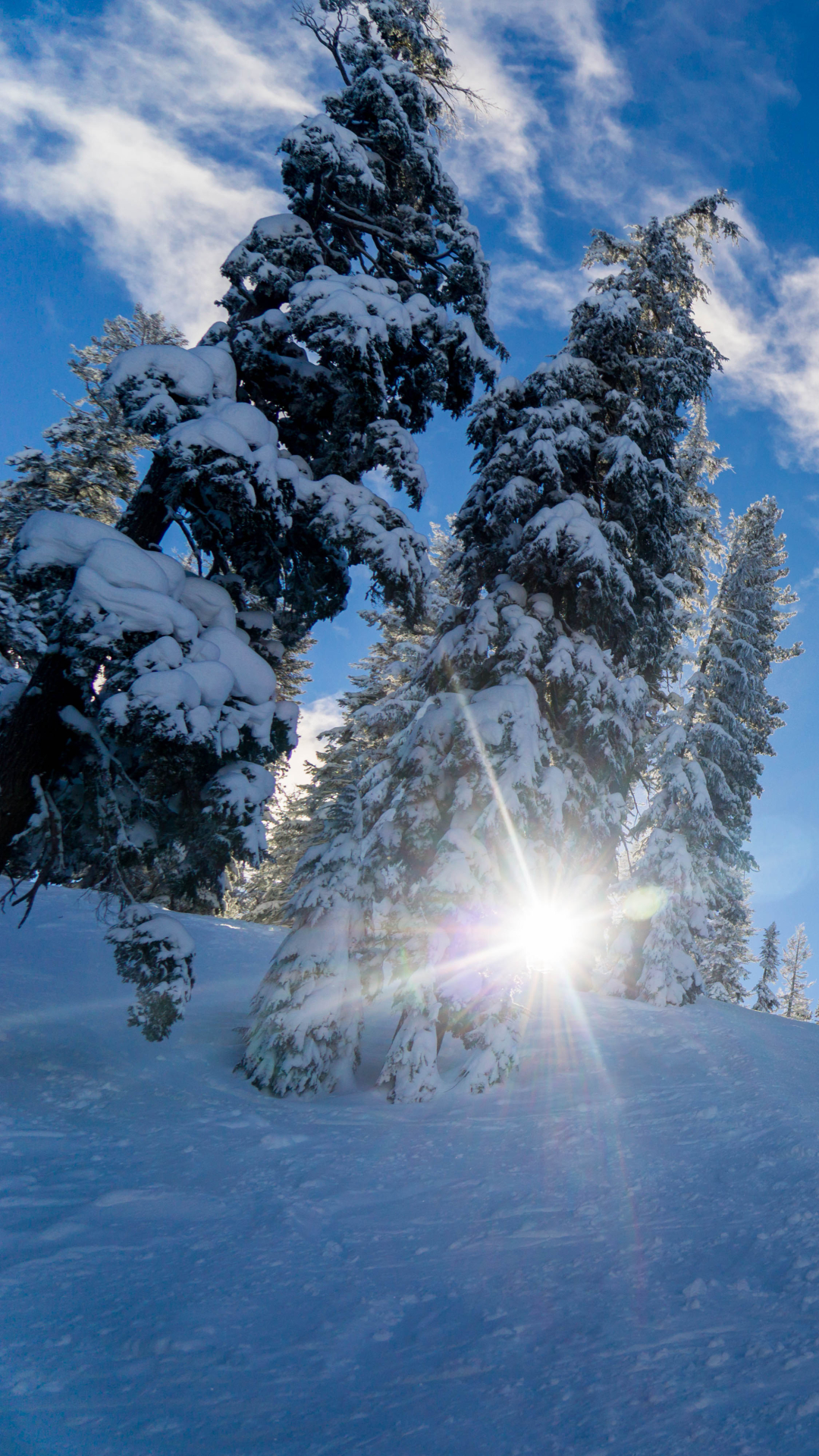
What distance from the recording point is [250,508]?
24.0 feet

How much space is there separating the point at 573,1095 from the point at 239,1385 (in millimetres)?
5416

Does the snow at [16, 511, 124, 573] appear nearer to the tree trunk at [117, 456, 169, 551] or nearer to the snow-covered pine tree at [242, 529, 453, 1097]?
the tree trunk at [117, 456, 169, 551]

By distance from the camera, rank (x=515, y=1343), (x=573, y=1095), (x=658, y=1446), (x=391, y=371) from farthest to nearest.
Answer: (x=391, y=371)
(x=573, y=1095)
(x=515, y=1343)
(x=658, y=1446)

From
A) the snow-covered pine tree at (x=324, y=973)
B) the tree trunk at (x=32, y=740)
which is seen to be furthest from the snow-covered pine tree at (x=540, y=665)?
the tree trunk at (x=32, y=740)

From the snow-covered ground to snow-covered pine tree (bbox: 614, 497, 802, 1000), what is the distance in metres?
9.23

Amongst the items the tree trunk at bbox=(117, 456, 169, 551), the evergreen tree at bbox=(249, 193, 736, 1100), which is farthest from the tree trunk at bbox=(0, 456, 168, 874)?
the evergreen tree at bbox=(249, 193, 736, 1100)

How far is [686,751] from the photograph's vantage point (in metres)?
19.4

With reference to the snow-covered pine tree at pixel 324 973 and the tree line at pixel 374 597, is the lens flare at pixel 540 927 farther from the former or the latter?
the snow-covered pine tree at pixel 324 973

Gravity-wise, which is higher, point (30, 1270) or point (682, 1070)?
point (682, 1070)

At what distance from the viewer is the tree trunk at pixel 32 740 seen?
22.0 ft

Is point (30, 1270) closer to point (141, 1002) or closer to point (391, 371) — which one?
point (141, 1002)

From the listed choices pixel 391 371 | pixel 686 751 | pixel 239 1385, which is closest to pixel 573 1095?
pixel 239 1385

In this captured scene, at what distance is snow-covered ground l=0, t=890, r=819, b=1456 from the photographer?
290 cm

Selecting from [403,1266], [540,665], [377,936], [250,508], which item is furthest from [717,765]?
[403,1266]
